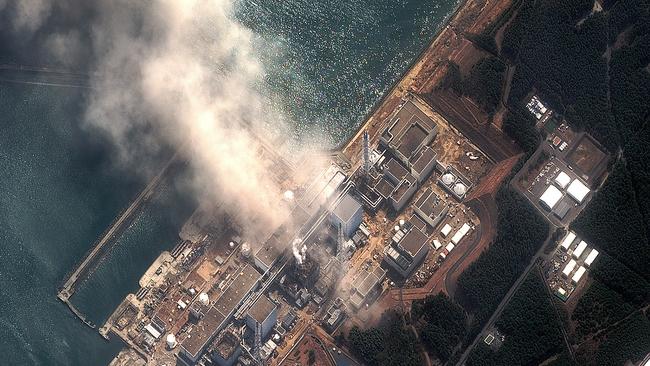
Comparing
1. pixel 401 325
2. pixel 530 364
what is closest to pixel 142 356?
pixel 401 325

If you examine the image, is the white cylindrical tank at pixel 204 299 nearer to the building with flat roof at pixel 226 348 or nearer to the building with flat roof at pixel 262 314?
the building with flat roof at pixel 226 348

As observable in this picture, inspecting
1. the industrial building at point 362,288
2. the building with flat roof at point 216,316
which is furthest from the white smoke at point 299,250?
the industrial building at point 362,288

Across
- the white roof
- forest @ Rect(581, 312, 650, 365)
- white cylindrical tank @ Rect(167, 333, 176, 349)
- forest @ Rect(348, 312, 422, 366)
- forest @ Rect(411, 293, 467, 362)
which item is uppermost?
forest @ Rect(581, 312, 650, 365)

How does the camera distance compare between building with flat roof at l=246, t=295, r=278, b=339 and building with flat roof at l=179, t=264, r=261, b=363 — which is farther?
building with flat roof at l=179, t=264, r=261, b=363

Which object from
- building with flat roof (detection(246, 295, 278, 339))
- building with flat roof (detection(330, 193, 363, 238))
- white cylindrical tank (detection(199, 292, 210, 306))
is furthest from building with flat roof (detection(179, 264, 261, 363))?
building with flat roof (detection(330, 193, 363, 238))

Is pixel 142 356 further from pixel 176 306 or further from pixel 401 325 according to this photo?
pixel 401 325

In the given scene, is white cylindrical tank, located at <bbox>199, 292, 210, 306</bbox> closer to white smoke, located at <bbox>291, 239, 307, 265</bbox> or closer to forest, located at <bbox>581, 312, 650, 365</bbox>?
white smoke, located at <bbox>291, 239, 307, 265</bbox>
